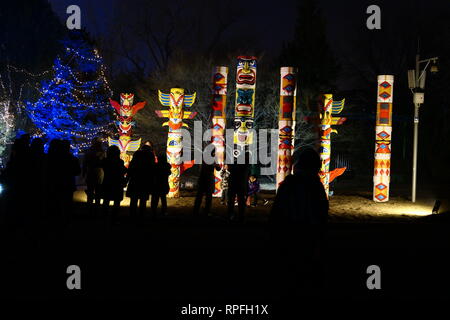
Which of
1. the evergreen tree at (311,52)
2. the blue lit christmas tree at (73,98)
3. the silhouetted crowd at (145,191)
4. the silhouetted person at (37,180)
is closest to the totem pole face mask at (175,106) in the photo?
the silhouetted crowd at (145,191)

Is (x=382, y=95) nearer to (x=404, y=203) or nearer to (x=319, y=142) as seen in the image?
(x=319, y=142)

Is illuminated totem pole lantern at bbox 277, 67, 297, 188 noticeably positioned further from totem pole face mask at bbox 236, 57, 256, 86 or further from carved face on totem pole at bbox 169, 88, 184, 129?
carved face on totem pole at bbox 169, 88, 184, 129

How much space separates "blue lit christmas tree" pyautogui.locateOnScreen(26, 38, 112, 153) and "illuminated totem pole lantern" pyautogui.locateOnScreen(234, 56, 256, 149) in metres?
13.2

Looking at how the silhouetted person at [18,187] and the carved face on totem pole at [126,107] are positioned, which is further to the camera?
the carved face on totem pole at [126,107]

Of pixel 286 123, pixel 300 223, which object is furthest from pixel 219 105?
pixel 300 223

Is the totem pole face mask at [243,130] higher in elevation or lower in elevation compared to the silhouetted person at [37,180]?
higher

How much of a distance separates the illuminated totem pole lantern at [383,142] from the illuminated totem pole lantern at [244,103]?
16.9 feet

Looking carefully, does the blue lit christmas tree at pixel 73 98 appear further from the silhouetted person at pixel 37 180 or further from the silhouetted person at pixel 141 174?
the silhouetted person at pixel 37 180

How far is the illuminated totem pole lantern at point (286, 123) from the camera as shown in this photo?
16047 mm

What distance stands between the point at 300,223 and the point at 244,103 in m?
11.6

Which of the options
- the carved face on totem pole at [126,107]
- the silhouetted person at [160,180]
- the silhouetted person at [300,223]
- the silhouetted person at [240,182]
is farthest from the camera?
the carved face on totem pole at [126,107]

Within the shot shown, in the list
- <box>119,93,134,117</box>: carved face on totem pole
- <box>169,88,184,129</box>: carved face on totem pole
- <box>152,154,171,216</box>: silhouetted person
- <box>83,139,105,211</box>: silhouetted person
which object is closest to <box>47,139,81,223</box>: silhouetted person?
<box>152,154,171,216</box>: silhouetted person
